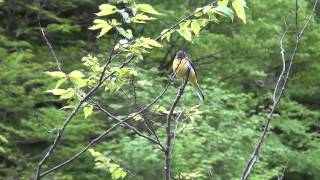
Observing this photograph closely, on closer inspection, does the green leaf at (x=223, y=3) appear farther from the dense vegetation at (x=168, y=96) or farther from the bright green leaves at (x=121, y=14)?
the dense vegetation at (x=168, y=96)

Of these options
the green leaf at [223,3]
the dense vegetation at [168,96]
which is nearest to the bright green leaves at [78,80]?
the green leaf at [223,3]

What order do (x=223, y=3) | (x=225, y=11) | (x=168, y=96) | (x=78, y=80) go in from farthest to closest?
(x=168, y=96) < (x=78, y=80) < (x=223, y=3) < (x=225, y=11)

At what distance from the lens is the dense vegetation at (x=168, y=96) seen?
6270 mm

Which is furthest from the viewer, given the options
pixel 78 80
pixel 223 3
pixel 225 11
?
pixel 78 80

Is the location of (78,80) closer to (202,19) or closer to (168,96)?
(202,19)

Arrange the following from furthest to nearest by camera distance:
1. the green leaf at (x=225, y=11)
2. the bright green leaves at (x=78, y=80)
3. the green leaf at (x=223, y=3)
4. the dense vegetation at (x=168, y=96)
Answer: the dense vegetation at (x=168, y=96), the bright green leaves at (x=78, y=80), the green leaf at (x=223, y=3), the green leaf at (x=225, y=11)

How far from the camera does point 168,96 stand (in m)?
6.82

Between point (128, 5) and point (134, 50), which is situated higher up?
point (128, 5)

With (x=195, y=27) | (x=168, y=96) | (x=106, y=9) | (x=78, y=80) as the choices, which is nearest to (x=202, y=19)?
(x=195, y=27)

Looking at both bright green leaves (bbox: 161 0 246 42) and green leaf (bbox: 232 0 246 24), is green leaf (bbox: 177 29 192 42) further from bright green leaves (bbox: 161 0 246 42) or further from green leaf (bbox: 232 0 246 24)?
green leaf (bbox: 232 0 246 24)

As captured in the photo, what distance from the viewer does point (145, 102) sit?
6.61 meters

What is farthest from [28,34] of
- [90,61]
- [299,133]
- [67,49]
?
[90,61]

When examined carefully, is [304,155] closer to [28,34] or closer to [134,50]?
[28,34]

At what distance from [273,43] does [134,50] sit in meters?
6.97
